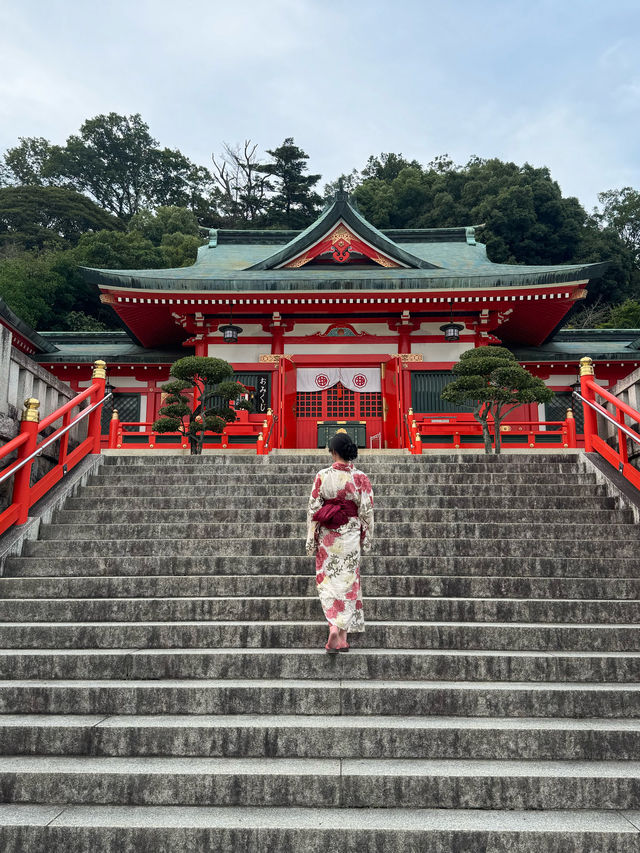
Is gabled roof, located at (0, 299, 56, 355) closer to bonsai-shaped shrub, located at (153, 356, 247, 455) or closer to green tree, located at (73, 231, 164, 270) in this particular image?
bonsai-shaped shrub, located at (153, 356, 247, 455)

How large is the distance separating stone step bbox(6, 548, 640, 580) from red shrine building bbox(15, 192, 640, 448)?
7.57 meters

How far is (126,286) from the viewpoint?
1362cm

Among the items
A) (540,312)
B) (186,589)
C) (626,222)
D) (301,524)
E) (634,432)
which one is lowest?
(186,589)

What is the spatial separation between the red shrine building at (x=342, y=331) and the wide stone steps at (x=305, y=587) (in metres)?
7.93

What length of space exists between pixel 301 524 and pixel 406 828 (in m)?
3.75

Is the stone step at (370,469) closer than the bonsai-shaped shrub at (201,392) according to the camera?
Yes

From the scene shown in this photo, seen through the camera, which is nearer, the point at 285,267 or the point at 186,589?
the point at 186,589

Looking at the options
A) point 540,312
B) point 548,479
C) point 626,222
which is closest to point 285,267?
point 540,312

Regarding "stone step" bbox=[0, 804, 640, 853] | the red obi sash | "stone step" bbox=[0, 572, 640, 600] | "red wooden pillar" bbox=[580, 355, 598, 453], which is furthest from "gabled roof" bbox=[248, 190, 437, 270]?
"stone step" bbox=[0, 804, 640, 853]

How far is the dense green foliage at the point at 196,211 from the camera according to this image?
100.0ft

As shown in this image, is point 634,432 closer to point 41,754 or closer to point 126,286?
point 41,754

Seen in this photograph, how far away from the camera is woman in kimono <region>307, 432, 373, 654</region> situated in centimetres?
413

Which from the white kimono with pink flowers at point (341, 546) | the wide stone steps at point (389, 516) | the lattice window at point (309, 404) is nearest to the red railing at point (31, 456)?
the wide stone steps at point (389, 516)

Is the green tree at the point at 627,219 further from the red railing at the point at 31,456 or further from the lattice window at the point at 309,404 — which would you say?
the red railing at the point at 31,456
